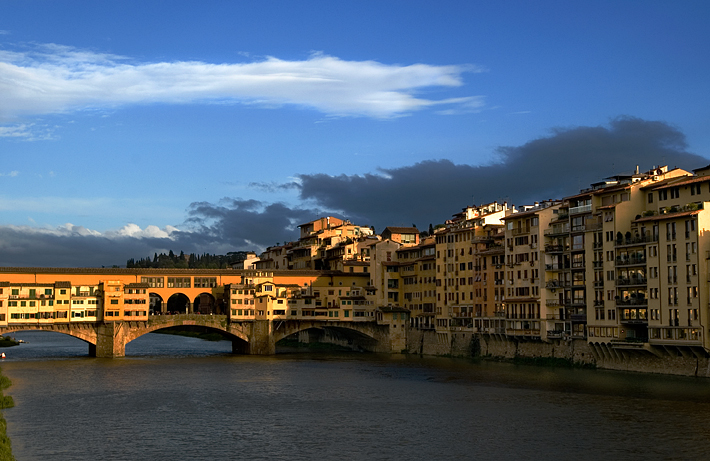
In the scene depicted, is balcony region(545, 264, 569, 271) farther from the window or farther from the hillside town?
the window

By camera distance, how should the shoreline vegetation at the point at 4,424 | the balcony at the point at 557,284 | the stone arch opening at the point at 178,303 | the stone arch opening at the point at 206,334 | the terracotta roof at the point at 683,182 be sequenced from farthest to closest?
the stone arch opening at the point at 178,303, the stone arch opening at the point at 206,334, the balcony at the point at 557,284, the terracotta roof at the point at 683,182, the shoreline vegetation at the point at 4,424

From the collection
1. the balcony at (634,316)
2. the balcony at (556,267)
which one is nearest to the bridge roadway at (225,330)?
the balcony at (556,267)

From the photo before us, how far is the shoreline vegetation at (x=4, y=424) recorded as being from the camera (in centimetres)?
3639

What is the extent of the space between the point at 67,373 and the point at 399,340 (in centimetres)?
4522

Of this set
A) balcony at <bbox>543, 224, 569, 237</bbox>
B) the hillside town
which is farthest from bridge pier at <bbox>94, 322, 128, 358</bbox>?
balcony at <bbox>543, 224, 569, 237</bbox>

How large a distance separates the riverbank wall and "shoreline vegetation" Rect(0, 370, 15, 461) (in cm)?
4839

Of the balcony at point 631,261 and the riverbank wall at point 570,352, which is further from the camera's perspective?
the balcony at point 631,261

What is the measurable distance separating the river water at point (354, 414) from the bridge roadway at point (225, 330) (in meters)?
16.0

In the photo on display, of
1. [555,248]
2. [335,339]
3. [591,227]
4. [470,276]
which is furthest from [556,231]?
[335,339]

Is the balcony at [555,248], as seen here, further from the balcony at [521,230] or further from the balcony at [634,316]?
the balcony at [634,316]

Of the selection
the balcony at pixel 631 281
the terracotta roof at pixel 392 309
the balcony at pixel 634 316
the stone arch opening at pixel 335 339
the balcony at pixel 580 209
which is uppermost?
the balcony at pixel 580 209

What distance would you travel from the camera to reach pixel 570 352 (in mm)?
80812

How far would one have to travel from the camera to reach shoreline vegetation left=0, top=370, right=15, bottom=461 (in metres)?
36.4

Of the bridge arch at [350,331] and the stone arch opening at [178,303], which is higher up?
the stone arch opening at [178,303]
